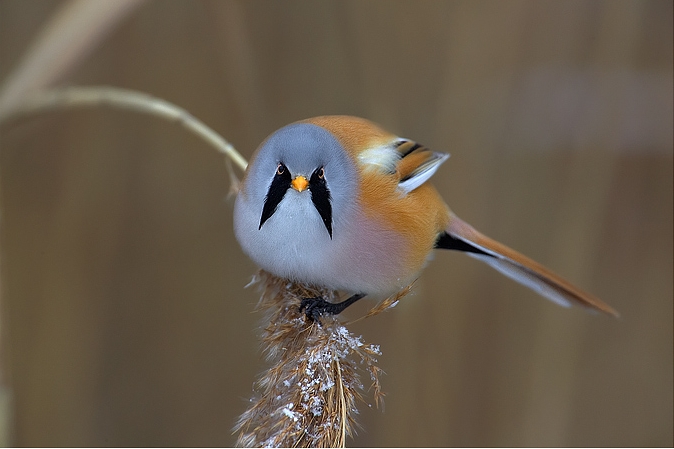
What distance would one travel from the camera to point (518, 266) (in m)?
2.44

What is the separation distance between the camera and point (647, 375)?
3.12 metres

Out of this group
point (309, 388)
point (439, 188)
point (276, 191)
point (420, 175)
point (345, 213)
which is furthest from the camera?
point (439, 188)

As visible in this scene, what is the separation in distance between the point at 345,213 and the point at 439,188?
1.20 meters

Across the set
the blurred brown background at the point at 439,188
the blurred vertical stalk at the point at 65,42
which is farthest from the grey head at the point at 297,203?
the blurred brown background at the point at 439,188

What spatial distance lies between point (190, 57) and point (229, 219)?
853 millimetres

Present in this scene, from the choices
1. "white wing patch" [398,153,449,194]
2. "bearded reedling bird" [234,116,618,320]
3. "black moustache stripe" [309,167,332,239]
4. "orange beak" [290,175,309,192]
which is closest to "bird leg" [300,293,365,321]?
"bearded reedling bird" [234,116,618,320]

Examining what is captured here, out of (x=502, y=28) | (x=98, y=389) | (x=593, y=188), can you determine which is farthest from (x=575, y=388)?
(x=98, y=389)

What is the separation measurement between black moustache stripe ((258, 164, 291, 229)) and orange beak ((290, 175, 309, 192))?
4 centimetres

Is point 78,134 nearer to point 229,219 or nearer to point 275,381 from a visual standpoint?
point 229,219

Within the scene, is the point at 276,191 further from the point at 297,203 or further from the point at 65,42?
the point at 65,42

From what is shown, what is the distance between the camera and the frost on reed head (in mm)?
1484

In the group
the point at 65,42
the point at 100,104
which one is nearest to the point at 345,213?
the point at 100,104

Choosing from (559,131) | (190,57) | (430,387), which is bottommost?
(430,387)

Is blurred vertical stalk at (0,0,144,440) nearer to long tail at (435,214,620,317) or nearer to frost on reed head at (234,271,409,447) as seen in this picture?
frost on reed head at (234,271,409,447)
